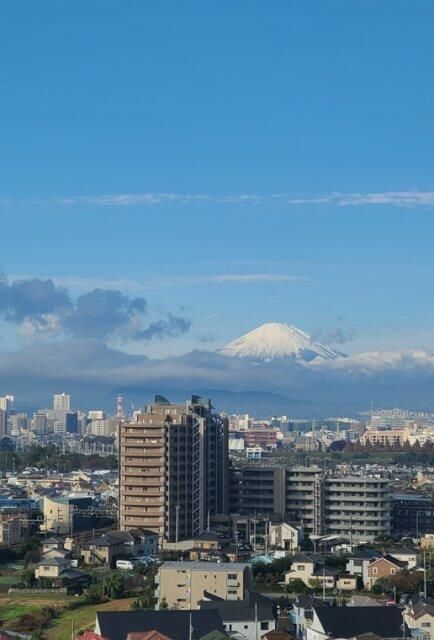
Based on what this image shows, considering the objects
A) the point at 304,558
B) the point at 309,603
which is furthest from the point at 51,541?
the point at 309,603

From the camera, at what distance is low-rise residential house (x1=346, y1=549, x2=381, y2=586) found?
1003 inches

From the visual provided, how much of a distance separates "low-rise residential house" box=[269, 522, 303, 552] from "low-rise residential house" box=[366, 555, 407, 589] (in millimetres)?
5390

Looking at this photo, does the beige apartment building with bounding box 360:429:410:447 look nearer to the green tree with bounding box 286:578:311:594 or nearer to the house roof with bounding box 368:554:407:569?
the house roof with bounding box 368:554:407:569

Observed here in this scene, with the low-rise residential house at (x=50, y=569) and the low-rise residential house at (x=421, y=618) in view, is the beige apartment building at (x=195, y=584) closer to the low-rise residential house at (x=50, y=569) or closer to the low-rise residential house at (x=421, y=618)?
the low-rise residential house at (x=421, y=618)

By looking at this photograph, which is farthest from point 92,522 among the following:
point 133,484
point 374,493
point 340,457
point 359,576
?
point 340,457

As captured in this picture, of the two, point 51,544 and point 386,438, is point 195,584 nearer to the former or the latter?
point 51,544

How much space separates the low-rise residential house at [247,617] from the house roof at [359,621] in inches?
44.2

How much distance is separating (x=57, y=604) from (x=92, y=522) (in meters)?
11.6

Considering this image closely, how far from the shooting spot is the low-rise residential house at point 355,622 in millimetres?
18125

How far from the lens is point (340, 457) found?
2744 inches

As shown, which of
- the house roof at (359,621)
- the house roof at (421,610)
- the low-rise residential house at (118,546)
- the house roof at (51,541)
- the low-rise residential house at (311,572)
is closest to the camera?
the house roof at (359,621)

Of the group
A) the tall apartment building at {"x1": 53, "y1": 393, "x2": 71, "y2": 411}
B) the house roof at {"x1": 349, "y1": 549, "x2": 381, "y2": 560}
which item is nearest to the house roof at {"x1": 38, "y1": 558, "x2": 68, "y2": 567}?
the house roof at {"x1": 349, "y1": 549, "x2": 381, "y2": 560}

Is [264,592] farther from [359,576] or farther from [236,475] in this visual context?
[236,475]

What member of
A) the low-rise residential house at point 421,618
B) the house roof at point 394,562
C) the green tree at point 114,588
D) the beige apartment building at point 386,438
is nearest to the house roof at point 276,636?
the low-rise residential house at point 421,618
